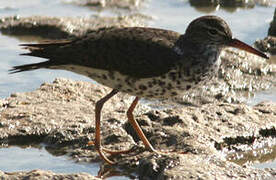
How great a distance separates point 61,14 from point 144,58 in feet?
21.0

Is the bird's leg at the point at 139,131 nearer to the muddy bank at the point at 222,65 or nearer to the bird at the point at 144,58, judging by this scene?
the bird at the point at 144,58

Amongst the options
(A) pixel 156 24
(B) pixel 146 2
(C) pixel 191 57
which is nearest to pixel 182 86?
(C) pixel 191 57

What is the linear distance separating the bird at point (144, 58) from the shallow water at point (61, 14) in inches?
28.2

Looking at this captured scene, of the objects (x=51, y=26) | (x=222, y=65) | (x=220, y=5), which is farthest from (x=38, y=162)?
(x=220, y=5)

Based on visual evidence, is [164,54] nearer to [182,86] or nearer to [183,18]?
[182,86]

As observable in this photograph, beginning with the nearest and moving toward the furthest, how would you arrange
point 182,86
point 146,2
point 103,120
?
1. point 182,86
2. point 103,120
3. point 146,2

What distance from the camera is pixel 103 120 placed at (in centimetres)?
879

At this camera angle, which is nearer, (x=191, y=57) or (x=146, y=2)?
(x=191, y=57)

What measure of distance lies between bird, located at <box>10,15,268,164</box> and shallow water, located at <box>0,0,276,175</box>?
0.72 metres

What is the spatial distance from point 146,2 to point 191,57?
7278 mm

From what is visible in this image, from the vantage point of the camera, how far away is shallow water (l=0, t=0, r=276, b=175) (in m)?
7.98

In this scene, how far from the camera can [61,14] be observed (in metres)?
14.0

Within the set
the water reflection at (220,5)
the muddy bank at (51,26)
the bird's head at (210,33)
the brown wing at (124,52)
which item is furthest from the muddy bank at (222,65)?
the brown wing at (124,52)

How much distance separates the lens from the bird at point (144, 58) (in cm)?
778
